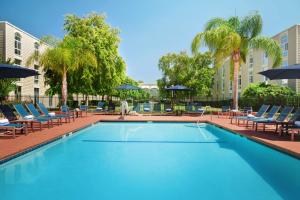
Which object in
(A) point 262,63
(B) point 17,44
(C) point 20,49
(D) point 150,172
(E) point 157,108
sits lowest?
(D) point 150,172

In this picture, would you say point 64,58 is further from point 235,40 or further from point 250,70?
point 250,70

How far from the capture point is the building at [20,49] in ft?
98.2

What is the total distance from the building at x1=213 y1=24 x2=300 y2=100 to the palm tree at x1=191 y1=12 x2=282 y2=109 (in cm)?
315

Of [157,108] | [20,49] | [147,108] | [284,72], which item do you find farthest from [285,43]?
[20,49]

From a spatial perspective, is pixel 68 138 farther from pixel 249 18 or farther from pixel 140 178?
pixel 249 18

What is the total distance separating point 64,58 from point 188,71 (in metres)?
23.4

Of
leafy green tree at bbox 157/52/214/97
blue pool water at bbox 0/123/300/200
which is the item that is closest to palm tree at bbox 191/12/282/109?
blue pool water at bbox 0/123/300/200

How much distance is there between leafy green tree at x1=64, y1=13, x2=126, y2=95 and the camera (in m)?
27.5

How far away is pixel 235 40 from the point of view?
19.3m

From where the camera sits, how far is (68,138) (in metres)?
11.3

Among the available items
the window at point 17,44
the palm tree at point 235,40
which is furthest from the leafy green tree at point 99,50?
the palm tree at point 235,40

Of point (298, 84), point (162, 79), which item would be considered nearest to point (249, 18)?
point (298, 84)

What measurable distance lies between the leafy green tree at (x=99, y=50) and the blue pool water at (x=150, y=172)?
17.6m

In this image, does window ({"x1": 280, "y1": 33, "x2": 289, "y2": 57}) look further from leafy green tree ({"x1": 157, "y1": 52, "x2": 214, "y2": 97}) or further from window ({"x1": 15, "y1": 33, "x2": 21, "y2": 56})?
window ({"x1": 15, "y1": 33, "x2": 21, "y2": 56})
